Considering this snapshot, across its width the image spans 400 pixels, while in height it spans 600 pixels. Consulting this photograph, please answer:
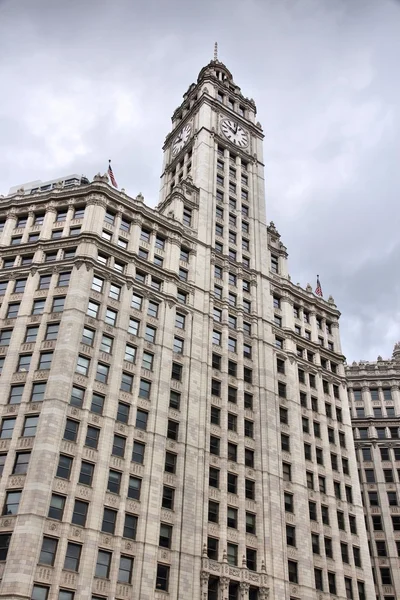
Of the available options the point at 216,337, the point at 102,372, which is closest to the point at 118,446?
the point at 102,372

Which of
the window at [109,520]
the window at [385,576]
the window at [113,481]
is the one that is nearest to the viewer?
the window at [109,520]

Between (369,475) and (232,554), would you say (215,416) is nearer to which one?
(232,554)

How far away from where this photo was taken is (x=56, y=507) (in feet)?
169

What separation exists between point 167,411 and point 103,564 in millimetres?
16084

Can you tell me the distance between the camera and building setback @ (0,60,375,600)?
173 ft

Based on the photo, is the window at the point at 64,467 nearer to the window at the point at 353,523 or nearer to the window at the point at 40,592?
the window at the point at 40,592

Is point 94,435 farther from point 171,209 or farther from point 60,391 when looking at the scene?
point 171,209

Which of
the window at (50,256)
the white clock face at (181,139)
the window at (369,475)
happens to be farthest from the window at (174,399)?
the white clock face at (181,139)

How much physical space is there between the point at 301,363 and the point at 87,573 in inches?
1579

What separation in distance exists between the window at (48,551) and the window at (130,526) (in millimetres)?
6487

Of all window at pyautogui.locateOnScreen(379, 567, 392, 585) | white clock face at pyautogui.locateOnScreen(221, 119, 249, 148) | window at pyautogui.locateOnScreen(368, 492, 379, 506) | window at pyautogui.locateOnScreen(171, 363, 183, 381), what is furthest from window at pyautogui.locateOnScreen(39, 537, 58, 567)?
white clock face at pyautogui.locateOnScreen(221, 119, 249, 148)

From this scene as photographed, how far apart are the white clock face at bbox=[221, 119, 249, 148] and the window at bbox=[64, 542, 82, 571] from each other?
66.6m

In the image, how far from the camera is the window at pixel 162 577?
54.1m

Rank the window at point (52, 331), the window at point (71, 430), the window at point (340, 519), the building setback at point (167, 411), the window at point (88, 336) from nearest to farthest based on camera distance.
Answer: the building setback at point (167, 411) → the window at point (71, 430) → the window at point (52, 331) → the window at point (88, 336) → the window at point (340, 519)
